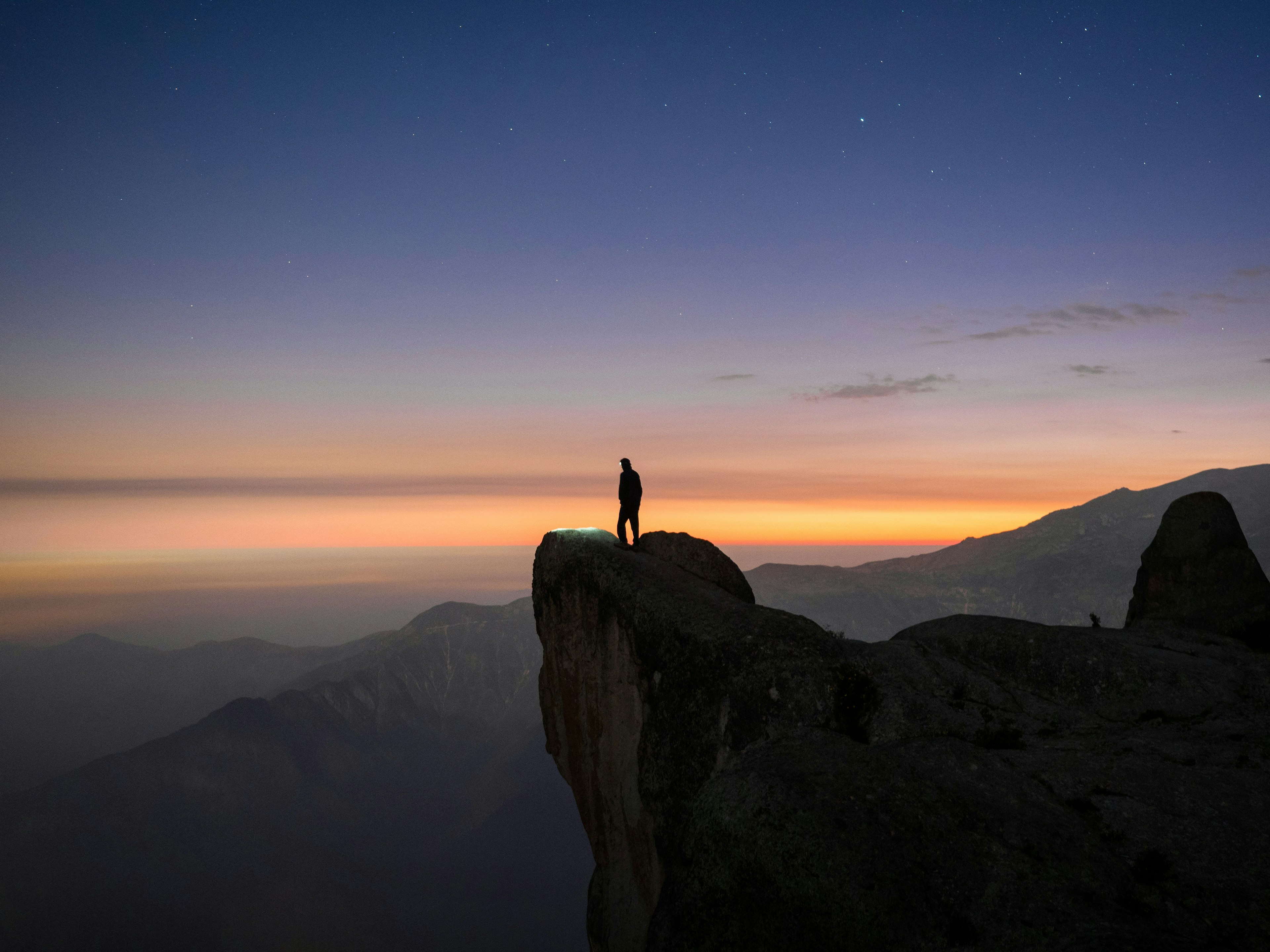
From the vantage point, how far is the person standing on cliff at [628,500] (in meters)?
32.7

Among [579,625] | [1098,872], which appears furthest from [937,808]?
[579,625]

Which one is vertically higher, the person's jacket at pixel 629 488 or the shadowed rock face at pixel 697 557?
the person's jacket at pixel 629 488

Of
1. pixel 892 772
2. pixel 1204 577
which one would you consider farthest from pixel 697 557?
pixel 1204 577

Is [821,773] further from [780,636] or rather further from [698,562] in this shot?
[698,562]

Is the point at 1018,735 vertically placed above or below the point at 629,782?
above

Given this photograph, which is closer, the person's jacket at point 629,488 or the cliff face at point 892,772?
the cliff face at point 892,772

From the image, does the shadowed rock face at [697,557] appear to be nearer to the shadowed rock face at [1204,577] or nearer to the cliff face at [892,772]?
the cliff face at [892,772]

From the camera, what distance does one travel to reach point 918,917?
46.0 feet

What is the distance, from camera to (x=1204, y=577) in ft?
125

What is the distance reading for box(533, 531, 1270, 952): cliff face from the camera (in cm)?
1432

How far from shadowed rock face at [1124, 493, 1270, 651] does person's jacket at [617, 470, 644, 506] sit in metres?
25.9

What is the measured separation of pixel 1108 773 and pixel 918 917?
8655mm

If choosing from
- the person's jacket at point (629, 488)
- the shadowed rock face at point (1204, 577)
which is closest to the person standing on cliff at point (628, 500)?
the person's jacket at point (629, 488)

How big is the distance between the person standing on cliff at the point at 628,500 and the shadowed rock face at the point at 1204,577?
25.6 metres
